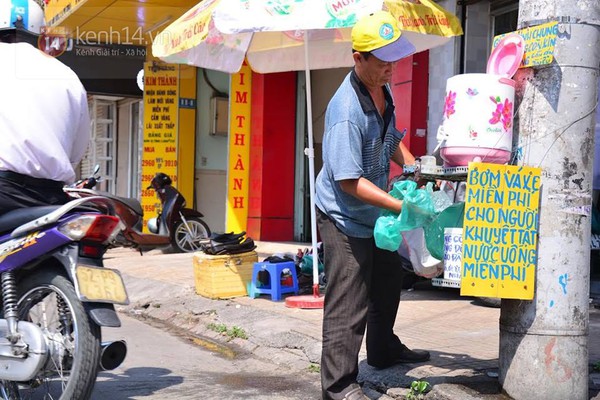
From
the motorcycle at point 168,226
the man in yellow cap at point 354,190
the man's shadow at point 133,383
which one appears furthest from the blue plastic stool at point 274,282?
the motorcycle at point 168,226

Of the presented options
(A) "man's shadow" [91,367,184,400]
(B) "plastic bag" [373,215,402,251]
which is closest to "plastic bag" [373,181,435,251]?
(B) "plastic bag" [373,215,402,251]

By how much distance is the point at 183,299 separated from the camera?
750 centimetres

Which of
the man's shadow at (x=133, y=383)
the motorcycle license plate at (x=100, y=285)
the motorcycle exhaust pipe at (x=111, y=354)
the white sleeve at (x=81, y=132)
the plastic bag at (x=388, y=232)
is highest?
the white sleeve at (x=81, y=132)

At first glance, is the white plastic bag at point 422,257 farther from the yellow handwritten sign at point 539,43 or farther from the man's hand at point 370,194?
the yellow handwritten sign at point 539,43

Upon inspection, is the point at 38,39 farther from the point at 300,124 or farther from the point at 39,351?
the point at 300,124

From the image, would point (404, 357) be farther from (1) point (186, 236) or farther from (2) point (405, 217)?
(1) point (186, 236)

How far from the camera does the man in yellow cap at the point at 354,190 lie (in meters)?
3.62

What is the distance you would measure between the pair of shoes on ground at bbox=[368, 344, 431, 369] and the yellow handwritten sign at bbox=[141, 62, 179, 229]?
32.7ft

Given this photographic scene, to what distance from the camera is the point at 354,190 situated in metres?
3.61

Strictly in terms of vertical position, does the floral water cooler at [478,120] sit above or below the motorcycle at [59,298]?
above

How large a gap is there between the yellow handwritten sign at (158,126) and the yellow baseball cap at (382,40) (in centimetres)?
1064

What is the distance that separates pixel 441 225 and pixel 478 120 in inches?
21.1

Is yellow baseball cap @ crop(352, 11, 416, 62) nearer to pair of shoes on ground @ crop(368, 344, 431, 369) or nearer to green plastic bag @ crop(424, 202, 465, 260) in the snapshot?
green plastic bag @ crop(424, 202, 465, 260)

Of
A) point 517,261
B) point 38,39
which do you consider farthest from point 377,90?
point 38,39
